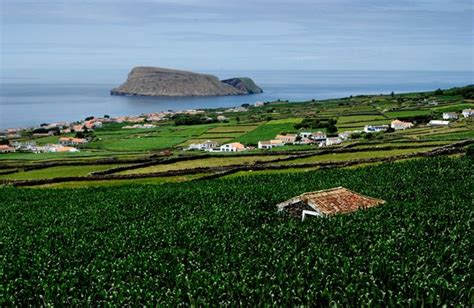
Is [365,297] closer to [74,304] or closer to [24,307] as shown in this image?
[74,304]

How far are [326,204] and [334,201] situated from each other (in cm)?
100

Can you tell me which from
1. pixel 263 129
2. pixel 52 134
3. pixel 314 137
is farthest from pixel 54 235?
pixel 52 134

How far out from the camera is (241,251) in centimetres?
2231

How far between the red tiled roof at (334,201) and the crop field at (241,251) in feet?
5.08

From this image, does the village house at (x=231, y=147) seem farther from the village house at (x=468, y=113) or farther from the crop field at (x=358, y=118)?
the village house at (x=468, y=113)

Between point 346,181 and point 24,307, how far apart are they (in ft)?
95.3

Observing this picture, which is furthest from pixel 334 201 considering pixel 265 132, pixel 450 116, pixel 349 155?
pixel 265 132

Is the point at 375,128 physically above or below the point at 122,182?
above

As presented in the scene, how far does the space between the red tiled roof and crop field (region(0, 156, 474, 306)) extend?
155cm

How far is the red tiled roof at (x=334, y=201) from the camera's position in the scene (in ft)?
93.7

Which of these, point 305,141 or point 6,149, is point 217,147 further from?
point 6,149

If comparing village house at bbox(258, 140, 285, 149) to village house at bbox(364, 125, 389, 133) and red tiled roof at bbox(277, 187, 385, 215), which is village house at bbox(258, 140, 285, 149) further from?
red tiled roof at bbox(277, 187, 385, 215)

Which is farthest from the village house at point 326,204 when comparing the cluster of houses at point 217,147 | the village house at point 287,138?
the village house at point 287,138

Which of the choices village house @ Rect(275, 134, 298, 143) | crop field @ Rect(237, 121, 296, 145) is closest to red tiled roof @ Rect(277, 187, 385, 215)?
crop field @ Rect(237, 121, 296, 145)
